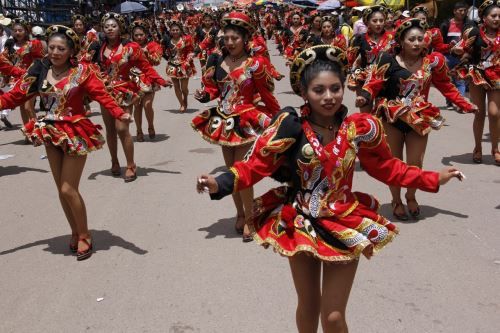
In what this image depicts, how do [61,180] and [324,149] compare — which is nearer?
[324,149]

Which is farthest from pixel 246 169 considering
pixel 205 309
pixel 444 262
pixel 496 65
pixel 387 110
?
pixel 496 65

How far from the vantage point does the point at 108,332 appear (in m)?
4.12

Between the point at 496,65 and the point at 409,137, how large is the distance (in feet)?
8.20

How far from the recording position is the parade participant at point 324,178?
3121mm

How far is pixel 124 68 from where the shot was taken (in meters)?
8.70

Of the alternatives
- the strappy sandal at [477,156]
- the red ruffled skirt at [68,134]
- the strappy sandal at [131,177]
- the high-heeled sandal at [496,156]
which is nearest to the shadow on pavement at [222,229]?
the red ruffled skirt at [68,134]

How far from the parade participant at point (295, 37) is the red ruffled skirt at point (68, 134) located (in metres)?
8.47

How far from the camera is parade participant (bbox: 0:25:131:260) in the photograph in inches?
209

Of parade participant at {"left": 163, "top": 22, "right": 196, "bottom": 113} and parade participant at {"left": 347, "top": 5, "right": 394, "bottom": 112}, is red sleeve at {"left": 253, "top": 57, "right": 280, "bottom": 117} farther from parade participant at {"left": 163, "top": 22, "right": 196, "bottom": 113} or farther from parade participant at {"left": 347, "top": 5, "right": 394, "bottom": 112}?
parade participant at {"left": 163, "top": 22, "right": 196, "bottom": 113}

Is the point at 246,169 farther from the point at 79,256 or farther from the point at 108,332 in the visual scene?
the point at 79,256

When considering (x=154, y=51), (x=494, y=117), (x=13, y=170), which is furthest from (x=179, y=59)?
(x=494, y=117)

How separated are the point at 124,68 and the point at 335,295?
634 cm

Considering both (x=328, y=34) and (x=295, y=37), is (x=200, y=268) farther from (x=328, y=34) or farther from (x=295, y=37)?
(x=295, y=37)

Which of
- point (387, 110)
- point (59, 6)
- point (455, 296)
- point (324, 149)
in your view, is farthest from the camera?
point (59, 6)
